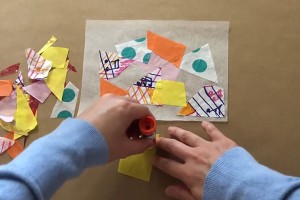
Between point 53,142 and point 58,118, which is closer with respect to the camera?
point 53,142

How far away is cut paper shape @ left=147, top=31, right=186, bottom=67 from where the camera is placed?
2.81 feet

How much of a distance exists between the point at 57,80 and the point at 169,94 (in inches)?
10.0

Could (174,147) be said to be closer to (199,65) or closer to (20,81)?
(199,65)

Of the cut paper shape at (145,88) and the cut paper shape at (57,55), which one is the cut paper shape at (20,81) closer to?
the cut paper shape at (57,55)

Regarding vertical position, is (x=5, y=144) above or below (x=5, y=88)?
below

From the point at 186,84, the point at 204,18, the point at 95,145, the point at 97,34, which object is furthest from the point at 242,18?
the point at 95,145

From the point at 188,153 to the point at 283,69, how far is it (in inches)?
11.3

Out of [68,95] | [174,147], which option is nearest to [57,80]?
[68,95]

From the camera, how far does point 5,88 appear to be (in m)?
0.87

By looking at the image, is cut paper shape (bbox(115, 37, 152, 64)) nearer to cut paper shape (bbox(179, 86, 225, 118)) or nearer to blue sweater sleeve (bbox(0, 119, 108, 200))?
cut paper shape (bbox(179, 86, 225, 118))

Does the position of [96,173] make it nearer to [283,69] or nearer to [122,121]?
[122,121]

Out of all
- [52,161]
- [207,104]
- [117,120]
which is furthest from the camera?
[207,104]

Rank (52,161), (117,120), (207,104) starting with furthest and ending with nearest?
(207,104) < (117,120) < (52,161)

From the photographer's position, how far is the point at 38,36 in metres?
0.89
